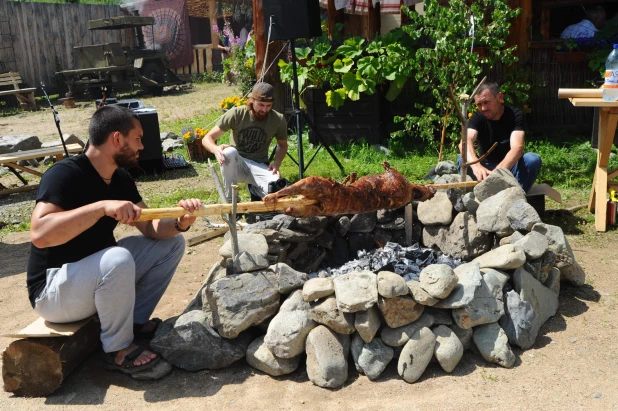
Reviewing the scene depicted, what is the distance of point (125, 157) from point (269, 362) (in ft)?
4.87

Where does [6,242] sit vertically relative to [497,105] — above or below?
below

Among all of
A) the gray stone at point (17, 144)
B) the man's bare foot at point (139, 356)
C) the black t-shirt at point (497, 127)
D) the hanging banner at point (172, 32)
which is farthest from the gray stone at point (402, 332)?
the hanging banner at point (172, 32)

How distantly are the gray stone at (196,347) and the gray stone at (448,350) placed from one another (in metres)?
1.15

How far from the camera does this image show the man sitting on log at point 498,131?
570 cm

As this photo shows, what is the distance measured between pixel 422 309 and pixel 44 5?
1895cm

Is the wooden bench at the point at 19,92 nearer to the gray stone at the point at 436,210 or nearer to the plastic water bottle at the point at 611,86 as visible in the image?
the gray stone at the point at 436,210

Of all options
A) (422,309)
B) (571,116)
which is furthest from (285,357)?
(571,116)

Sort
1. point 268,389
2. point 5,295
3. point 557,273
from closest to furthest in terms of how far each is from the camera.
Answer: point 268,389 < point 557,273 < point 5,295

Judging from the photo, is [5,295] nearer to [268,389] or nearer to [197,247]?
[197,247]

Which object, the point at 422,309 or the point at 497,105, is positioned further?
the point at 497,105

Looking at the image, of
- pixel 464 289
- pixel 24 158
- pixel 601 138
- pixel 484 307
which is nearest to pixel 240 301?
pixel 464 289

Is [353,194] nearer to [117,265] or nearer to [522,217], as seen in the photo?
[522,217]

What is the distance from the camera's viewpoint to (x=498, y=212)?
453 cm

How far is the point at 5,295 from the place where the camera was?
520 cm
